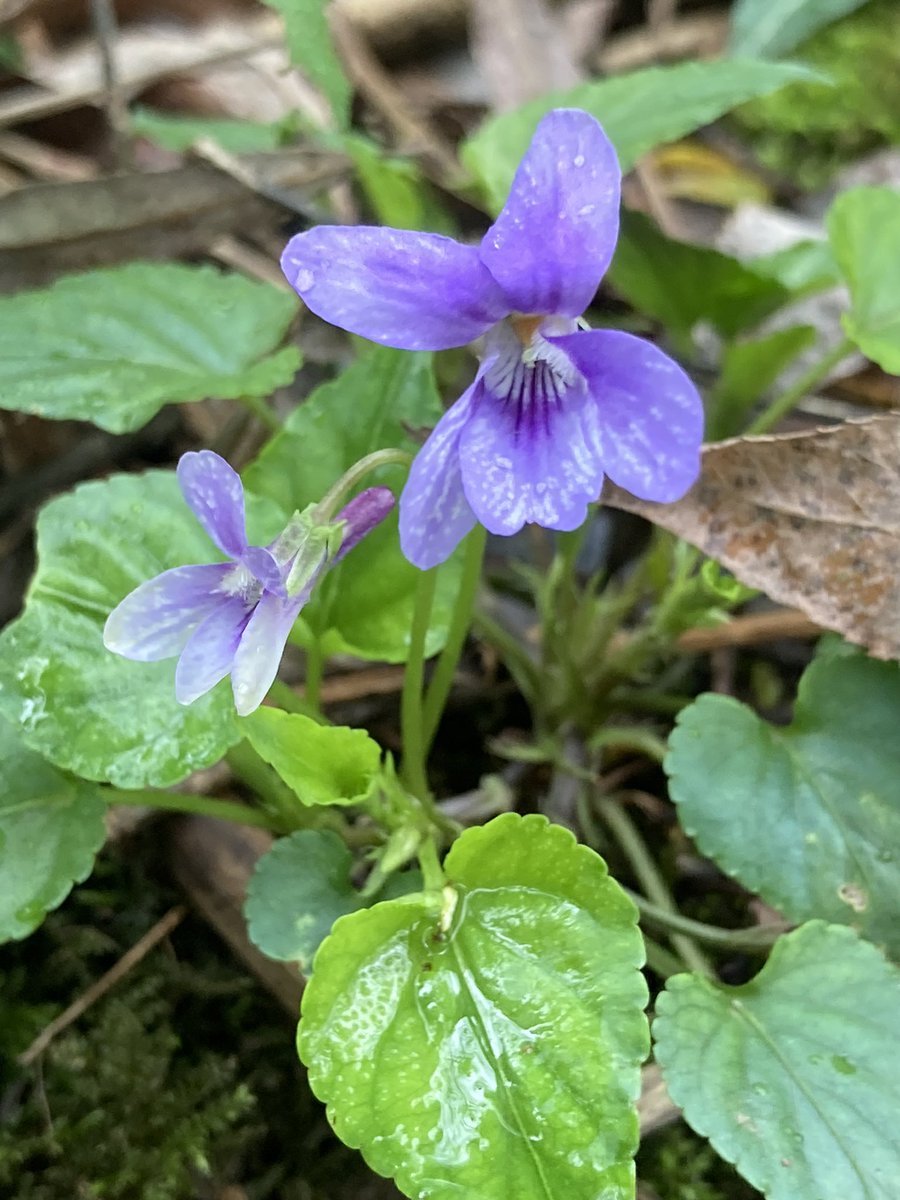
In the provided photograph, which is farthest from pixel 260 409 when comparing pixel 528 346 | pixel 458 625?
pixel 528 346

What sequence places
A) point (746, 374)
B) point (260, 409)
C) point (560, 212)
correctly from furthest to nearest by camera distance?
point (746, 374) < point (260, 409) < point (560, 212)

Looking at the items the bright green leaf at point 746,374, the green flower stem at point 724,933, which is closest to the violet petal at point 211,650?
the green flower stem at point 724,933

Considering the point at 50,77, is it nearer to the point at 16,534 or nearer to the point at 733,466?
the point at 16,534

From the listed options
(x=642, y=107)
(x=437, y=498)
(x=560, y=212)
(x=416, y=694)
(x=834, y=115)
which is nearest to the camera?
(x=560, y=212)

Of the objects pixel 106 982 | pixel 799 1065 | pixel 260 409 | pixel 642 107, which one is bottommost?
pixel 106 982

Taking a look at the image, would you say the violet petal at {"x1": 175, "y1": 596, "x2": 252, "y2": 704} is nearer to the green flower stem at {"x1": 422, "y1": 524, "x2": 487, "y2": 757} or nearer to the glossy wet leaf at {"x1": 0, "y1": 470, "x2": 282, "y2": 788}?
the glossy wet leaf at {"x1": 0, "y1": 470, "x2": 282, "y2": 788}

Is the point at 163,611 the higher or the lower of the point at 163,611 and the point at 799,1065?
the higher

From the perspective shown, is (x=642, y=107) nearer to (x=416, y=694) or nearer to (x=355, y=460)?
(x=355, y=460)

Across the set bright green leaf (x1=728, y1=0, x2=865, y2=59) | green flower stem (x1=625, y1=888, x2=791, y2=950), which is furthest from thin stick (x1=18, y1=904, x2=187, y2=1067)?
bright green leaf (x1=728, y1=0, x2=865, y2=59)
